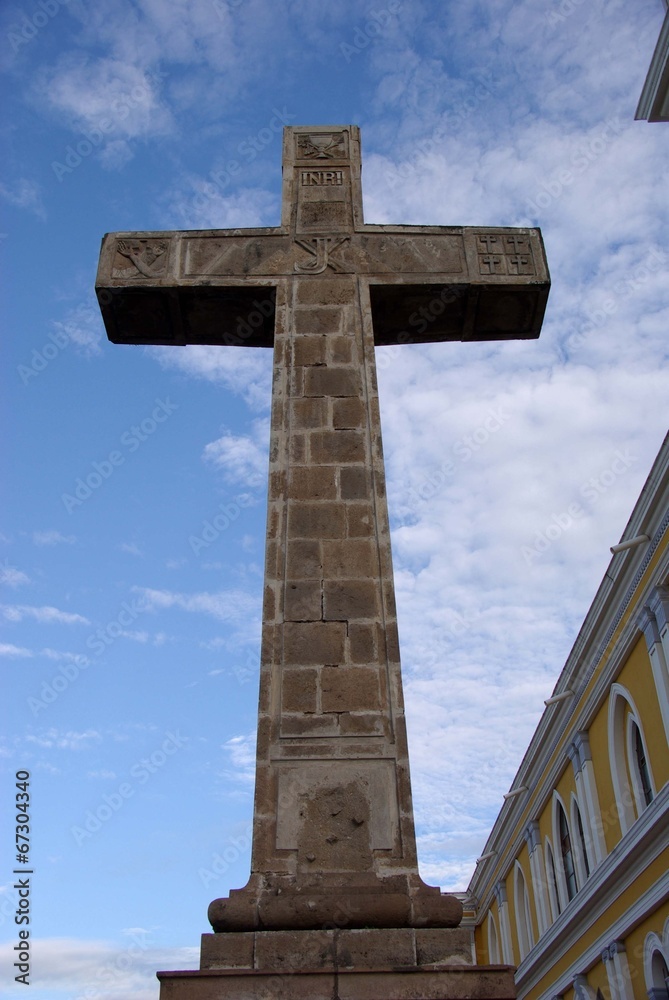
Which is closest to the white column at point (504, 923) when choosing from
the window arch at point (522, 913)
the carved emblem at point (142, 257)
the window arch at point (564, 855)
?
the window arch at point (522, 913)

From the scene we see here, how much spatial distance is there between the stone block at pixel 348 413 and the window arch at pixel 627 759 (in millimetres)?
10010

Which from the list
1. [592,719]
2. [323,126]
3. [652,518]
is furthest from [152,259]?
[592,719]

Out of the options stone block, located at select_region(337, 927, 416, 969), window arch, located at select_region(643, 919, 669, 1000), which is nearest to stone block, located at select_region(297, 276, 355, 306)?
stone block, located at select_region(337, 927, 416, 969)

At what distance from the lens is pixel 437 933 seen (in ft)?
14.5

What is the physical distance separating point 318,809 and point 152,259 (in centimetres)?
452

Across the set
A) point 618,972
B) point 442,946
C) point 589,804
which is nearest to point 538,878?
point 589,804

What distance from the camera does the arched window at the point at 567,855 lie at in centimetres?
1828

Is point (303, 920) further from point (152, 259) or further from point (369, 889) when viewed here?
point (152, 259)

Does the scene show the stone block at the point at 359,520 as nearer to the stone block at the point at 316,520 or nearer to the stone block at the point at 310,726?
the stone block at the point at 316,520

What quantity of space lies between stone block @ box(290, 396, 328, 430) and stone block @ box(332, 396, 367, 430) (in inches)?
2.7

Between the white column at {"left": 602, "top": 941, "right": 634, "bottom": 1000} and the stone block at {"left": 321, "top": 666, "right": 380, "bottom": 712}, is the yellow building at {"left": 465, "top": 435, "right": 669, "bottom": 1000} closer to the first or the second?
the white column at {"left": 602, "top": 941, "right": 634, "bottom": 1000}

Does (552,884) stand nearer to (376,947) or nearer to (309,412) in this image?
(309,412)

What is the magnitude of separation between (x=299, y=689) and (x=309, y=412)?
78.4 inches

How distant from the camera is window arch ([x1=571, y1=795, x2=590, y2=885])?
17.3m
